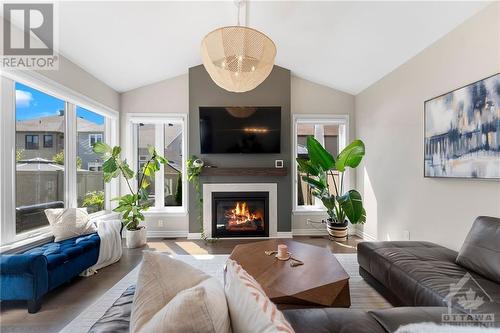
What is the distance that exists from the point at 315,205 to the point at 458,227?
2485 mm

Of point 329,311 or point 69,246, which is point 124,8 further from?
point 329,311

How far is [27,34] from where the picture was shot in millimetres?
2436

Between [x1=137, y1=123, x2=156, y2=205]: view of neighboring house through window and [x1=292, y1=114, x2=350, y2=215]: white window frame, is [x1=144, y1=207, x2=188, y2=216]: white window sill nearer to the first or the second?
[x1=137, y1=123, x2=156, y2=205]: view of neighboring house through window

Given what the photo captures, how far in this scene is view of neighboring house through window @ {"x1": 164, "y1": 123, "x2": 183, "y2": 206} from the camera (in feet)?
14.7

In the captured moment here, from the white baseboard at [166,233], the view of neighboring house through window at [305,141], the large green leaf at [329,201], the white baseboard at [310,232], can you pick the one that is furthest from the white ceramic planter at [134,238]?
the large green leaf at [329,201]

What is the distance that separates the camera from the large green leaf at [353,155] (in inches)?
137

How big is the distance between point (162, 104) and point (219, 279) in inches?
133

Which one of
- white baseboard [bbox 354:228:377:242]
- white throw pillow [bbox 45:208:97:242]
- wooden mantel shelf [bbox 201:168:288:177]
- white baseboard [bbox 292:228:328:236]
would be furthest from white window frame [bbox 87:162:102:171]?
white baseboard [bbox 354:228:377:242]

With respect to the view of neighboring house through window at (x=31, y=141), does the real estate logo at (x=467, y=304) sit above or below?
below

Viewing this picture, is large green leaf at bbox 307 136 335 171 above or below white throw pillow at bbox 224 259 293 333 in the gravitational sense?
above

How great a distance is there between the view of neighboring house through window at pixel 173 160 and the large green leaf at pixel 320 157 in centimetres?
253

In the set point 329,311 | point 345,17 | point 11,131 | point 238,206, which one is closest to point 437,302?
point 329,311

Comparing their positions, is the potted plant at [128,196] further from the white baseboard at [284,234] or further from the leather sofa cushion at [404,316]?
the leather sofa cushion at [404,316]

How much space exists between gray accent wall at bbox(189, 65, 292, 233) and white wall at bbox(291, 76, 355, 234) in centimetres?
30
